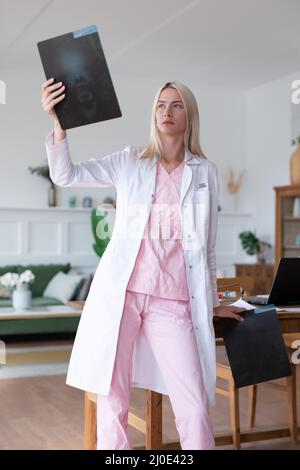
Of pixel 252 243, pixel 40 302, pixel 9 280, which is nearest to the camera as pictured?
pixel 9 280

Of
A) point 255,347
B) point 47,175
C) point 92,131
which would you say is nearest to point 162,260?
point 255,347

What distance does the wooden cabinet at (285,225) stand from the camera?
6930 millimetres

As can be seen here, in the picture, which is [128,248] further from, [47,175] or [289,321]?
[47,175]

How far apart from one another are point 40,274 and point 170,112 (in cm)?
502

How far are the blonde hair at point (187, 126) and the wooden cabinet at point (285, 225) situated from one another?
494 centimetres

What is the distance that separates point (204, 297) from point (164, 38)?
445 cm

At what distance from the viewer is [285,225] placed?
7.01 m

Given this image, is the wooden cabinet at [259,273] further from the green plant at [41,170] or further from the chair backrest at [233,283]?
the chair backrest at [233,283]

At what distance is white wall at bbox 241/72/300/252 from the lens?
7.37 m

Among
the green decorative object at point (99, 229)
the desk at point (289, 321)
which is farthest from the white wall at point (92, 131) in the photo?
the desk at point (289, 321)

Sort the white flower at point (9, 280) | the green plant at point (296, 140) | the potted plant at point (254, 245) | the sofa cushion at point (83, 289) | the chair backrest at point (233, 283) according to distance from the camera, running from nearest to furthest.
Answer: the chair backrest at point (233, 283)
the white flower at point (9, 280)
the sofa cushion at point (83, 289)
the green plant at point (296, 140)
the potted plant at point (254, 245)

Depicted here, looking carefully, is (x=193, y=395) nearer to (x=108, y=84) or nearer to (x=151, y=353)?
(x=151, y=353)
